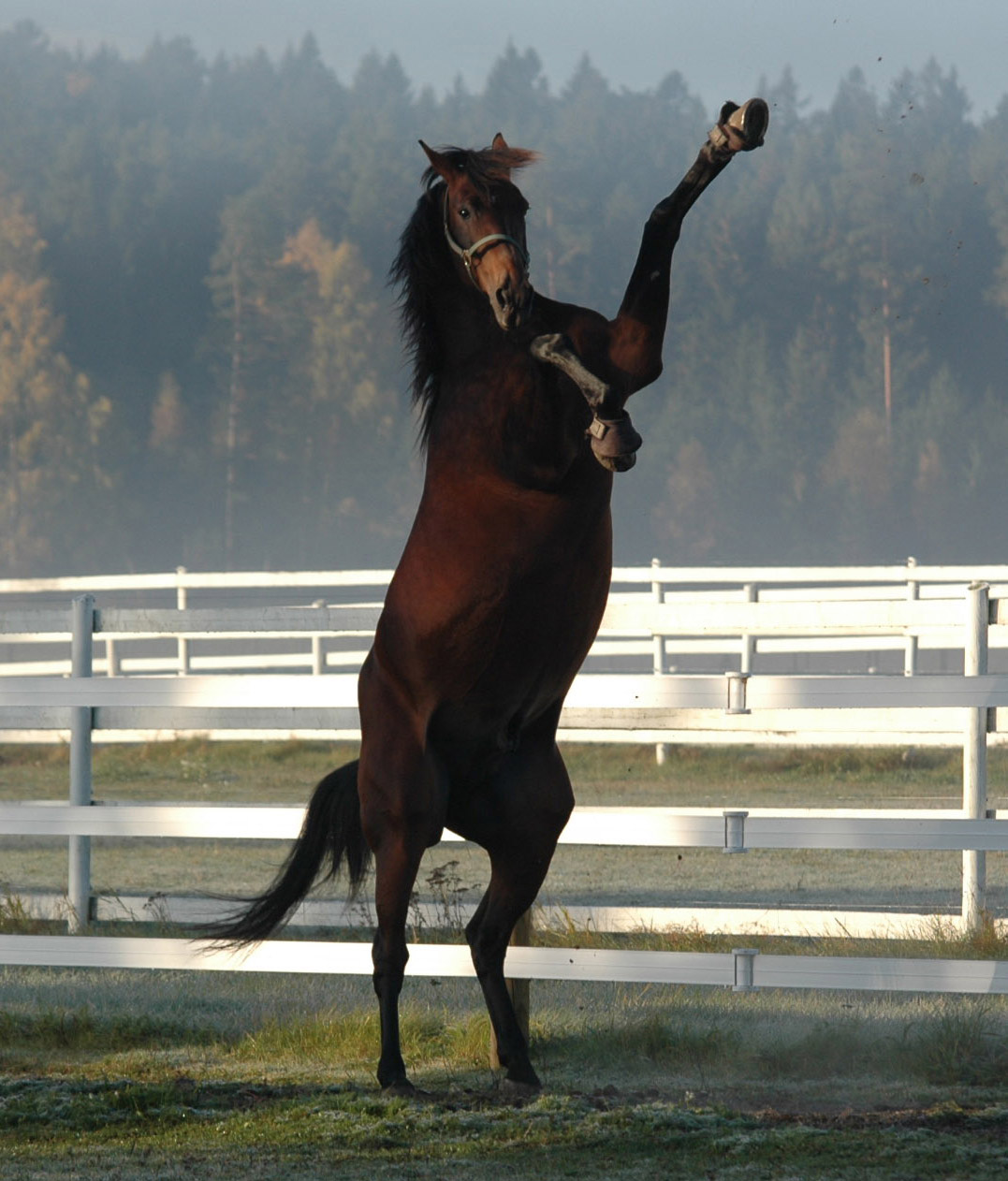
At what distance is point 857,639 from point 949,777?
367 cm

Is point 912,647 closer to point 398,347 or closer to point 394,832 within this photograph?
point 394,832

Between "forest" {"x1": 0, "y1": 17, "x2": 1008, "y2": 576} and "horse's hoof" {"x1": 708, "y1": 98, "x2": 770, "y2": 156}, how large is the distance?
6385 cm

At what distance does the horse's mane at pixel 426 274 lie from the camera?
4531mm

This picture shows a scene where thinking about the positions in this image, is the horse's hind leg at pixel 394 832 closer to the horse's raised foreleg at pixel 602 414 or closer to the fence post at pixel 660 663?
the horse's raised foreleg at pixel 602 414

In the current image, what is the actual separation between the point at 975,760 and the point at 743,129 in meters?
4.35

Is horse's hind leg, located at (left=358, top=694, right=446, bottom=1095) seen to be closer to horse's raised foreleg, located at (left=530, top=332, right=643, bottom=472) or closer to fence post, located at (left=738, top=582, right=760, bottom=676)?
horse's raised foreleg, located at (left=530, top=332, right=643, bottom=472)

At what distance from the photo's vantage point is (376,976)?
4.71 meters

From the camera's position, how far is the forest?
7044 centimetres

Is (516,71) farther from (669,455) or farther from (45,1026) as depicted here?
(45,1026)

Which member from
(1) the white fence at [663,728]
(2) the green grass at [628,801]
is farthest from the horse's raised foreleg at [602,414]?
(2) the green grass at [628,801]

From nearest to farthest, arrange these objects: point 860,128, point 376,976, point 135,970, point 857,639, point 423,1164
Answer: point 423,1164, point 376,976, point 135,970, point 857,639, point 860,128

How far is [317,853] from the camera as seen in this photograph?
525 cm

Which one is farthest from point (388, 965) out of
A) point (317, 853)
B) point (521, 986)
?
point (521, 986)

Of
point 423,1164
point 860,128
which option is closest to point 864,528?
point 860,128
